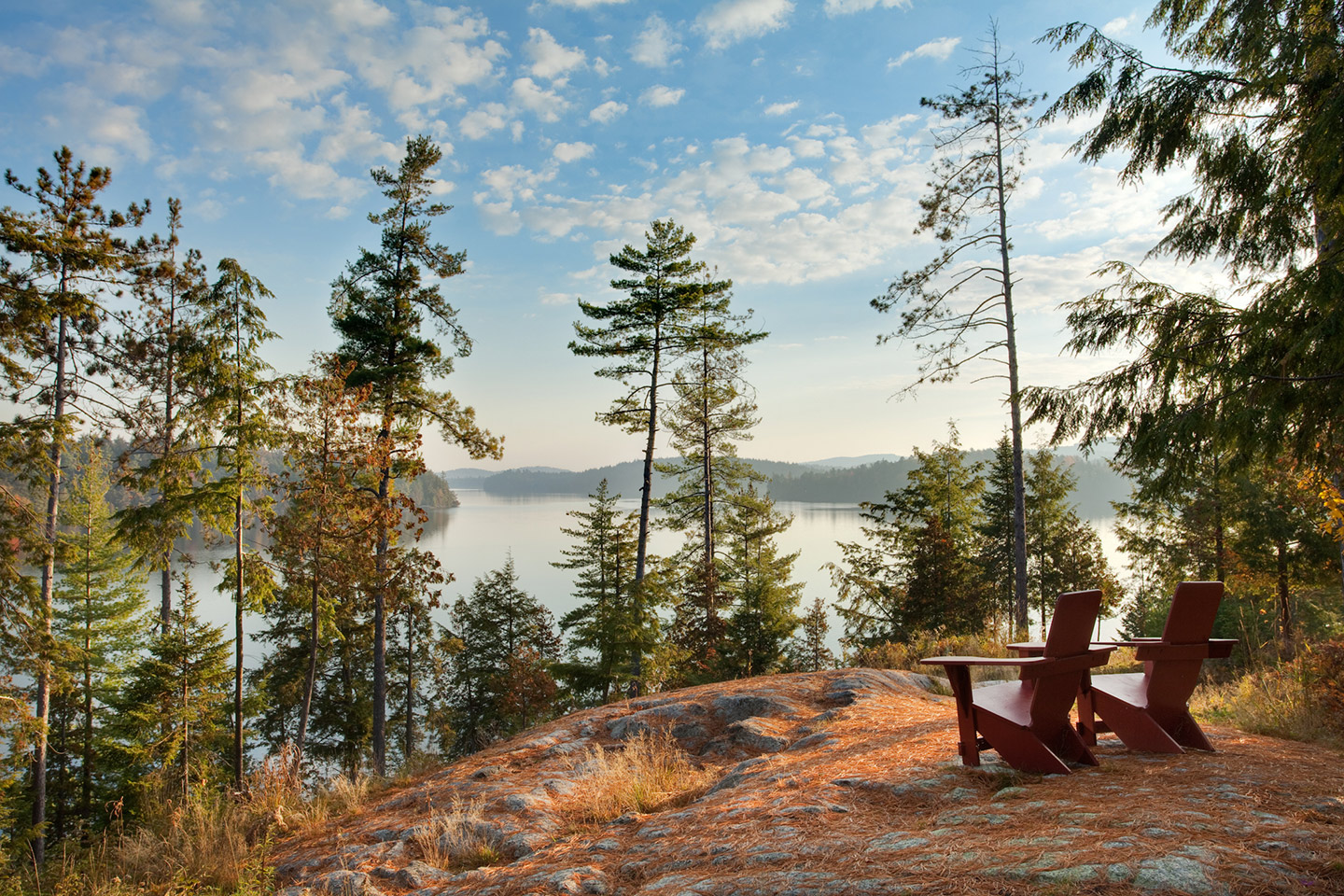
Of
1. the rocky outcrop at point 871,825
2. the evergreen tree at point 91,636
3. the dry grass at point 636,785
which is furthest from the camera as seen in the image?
the evergreen tree at point 91,636

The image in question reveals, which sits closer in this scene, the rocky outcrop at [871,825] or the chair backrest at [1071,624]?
the rocky outcrop at [871,825]

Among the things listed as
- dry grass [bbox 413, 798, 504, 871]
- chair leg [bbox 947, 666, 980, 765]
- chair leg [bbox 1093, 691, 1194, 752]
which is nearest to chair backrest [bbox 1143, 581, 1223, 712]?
chair leg [bbox 1093, 691, 1194, 752]

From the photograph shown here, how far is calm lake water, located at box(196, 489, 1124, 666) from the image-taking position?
147 feet

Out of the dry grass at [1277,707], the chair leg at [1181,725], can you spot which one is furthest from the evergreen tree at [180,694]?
the dry grass at [1277,707]

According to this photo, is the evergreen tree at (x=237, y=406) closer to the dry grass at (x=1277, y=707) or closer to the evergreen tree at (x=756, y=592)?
the evergreen tree at (x=756, y=592)

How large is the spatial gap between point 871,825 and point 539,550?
7530 cm

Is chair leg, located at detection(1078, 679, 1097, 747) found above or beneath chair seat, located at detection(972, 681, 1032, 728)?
beneath

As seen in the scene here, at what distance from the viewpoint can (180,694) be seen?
571 inches

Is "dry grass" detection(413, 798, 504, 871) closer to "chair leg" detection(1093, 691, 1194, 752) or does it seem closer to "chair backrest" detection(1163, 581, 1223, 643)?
"chair leg" detection(1093, 691, 1194, 752)

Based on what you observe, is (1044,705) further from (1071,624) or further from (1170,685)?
(1170,685)

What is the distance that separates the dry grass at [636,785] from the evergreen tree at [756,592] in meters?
9.00

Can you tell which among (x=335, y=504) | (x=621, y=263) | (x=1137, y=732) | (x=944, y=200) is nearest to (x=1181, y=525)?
(x=944, y=200)

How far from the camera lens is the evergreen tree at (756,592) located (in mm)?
18656

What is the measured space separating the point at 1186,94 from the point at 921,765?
543 centimetres
